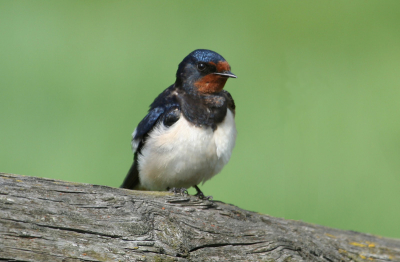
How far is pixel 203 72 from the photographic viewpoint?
267cm

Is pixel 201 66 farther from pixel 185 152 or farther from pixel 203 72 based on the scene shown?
pixel 185 152

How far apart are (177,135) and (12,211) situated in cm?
123

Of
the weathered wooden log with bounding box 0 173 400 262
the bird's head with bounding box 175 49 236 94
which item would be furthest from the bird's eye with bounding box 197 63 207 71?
the weathered wooden log with bounding box 0 173 400 262

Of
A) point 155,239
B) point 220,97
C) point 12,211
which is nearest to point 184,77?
point 220,97

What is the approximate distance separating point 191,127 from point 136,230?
1049 mm

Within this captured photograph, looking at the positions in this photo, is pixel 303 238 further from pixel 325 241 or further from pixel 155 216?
pixel 155 216

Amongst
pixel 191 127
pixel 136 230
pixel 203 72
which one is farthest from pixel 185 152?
pixel 136 230

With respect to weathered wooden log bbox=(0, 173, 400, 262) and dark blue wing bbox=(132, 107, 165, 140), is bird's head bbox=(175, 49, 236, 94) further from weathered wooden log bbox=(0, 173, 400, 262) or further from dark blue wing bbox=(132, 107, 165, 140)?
weathered wooden log bbox=(0, 173, 400, 262)

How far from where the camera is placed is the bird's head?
8.63ft

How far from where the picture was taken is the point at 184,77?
107 inches

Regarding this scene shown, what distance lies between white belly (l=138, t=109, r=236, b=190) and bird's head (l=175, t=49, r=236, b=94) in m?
0.20

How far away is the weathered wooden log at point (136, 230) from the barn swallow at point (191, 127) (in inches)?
22.4

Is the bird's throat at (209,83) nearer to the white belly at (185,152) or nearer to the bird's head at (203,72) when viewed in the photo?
the bird's head at (203,72)

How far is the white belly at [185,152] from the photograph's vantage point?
101 inches
